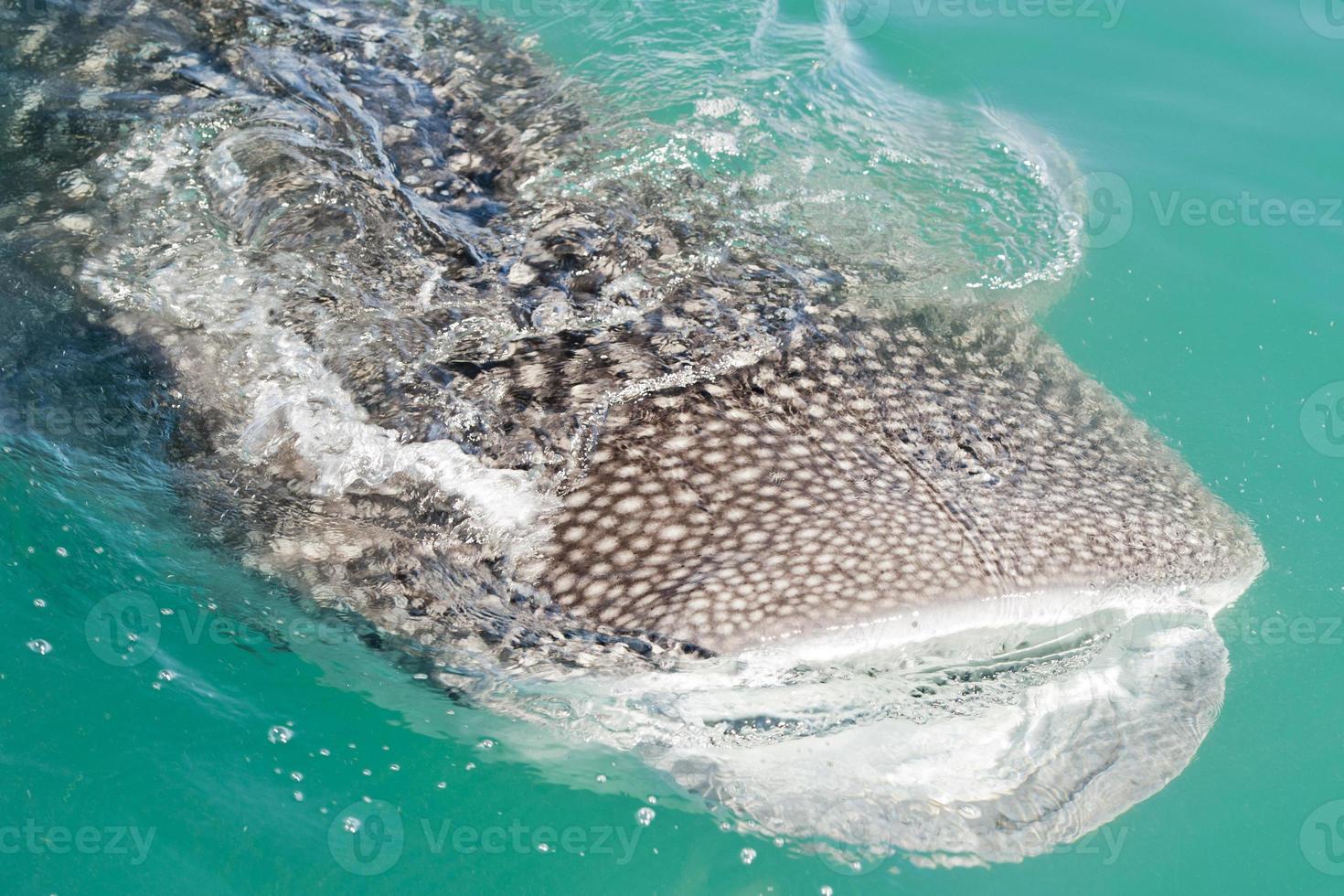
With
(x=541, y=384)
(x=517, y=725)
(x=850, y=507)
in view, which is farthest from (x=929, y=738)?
(x=541, y=384)

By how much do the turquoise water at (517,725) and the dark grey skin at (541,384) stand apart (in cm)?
39

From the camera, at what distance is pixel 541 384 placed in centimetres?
414

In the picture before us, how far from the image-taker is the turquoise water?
12.6 feet

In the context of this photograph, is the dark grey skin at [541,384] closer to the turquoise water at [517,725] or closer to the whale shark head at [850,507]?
the whale shark head at [850,507]

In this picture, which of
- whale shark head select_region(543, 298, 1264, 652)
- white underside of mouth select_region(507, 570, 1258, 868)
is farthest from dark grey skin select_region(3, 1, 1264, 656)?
white underside of mouth select_region(507, 570, 1258, 868)

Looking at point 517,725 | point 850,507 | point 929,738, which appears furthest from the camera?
point 517,725

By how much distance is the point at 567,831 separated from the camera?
4.05 metres

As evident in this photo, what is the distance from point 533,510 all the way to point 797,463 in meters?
1.02

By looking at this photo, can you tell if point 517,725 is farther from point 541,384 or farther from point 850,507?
point 850,507

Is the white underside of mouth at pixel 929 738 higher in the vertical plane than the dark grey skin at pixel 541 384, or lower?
lower

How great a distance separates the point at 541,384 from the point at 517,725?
139 cm

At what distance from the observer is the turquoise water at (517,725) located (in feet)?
12.6

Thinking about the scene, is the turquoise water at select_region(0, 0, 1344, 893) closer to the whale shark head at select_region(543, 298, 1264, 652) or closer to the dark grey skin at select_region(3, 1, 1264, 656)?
the dark grey skin at select_region(3, 1, 1264, 656)

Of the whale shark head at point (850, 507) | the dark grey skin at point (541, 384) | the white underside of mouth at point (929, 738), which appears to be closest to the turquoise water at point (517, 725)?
the white underside of mouth at point (929, 738)
